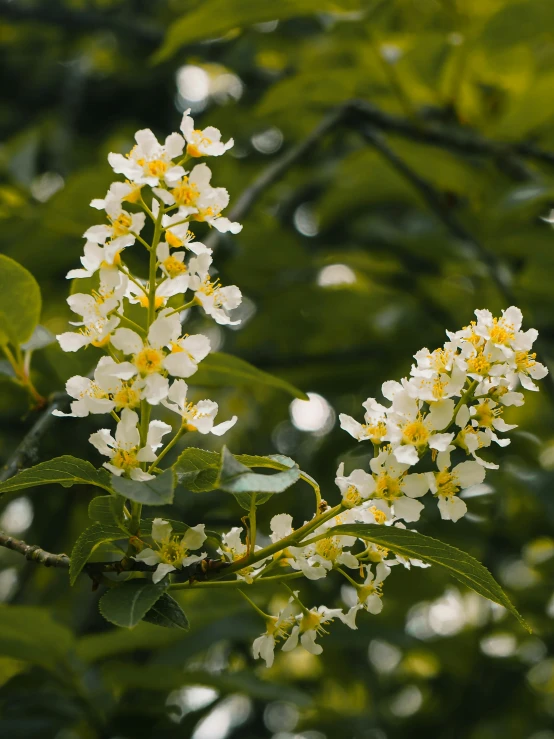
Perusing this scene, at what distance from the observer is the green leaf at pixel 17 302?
123cm

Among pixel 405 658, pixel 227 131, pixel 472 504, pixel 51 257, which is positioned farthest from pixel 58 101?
pixel 405 658

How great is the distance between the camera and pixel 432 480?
36.5 inches

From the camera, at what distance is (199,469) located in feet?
3.07

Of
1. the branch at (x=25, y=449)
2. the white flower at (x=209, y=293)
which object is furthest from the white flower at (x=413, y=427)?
the branch at (x=25, y=449)

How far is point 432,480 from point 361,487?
0.08m

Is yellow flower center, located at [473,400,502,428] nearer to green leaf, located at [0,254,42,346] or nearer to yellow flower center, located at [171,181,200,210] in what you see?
yellow flower center, located at [171,181,200,210]

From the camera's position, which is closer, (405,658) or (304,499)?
(304,499)

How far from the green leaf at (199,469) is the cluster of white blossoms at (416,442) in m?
0.10

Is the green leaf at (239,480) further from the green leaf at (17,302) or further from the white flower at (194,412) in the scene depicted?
the green leaf at (17,302)

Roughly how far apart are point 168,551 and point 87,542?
0.09m

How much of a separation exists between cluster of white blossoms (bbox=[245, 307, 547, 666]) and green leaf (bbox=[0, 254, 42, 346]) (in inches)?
21.4

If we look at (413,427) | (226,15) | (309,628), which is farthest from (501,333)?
(226,15)

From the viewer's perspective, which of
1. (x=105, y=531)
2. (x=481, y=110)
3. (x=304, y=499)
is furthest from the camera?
(x=481, y=110)

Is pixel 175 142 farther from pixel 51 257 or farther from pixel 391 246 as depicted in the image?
pixel 391 246
